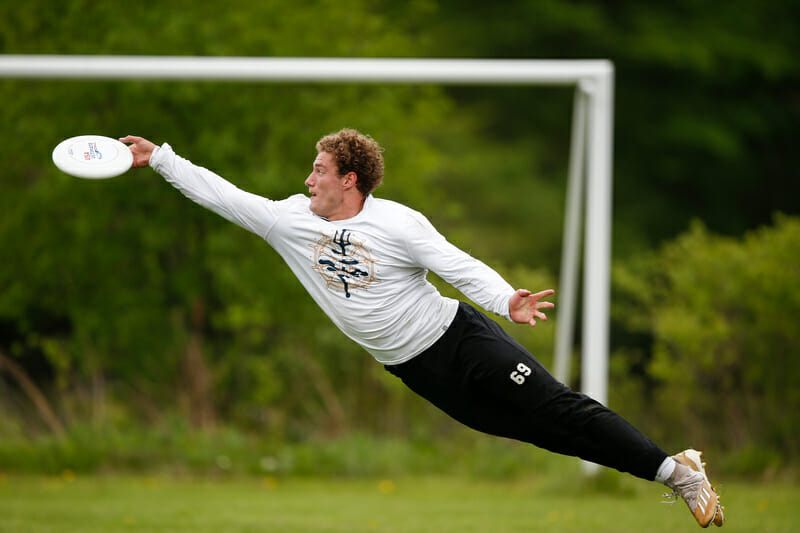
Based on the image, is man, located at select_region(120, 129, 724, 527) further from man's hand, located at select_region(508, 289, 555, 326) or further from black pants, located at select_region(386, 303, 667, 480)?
man's hand, located at select_region(508, 289, 555, 326)

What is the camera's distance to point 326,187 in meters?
4.40

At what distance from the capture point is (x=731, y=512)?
282 inches

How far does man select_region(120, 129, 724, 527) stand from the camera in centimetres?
431

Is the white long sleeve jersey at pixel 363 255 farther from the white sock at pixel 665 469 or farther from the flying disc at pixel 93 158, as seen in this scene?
the white sock at pixel 665 469

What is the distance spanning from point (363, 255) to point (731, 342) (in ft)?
19.7

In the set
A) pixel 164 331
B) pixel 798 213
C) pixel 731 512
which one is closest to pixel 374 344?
pixel 731 512

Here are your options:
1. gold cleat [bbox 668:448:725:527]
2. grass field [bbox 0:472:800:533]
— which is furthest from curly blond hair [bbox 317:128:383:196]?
grass field [bbox 0:472:800:533]

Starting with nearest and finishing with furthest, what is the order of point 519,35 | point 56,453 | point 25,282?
point 56,453
point 25,282
point 519,35

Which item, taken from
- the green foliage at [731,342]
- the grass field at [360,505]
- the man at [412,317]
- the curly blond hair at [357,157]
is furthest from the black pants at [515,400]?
the green foliage at [731,342]

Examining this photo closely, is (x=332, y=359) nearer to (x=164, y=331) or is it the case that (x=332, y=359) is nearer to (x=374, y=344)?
(x=164, y=331)

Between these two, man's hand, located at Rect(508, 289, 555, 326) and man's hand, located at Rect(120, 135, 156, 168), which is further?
man's hand, located at Rect(120, 135, 156, 168)

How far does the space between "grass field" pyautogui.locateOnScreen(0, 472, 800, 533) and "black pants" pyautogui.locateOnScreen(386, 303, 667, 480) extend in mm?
2256

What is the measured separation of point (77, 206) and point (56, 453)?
2.71 metres

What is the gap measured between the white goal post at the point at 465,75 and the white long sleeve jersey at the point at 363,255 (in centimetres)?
308
